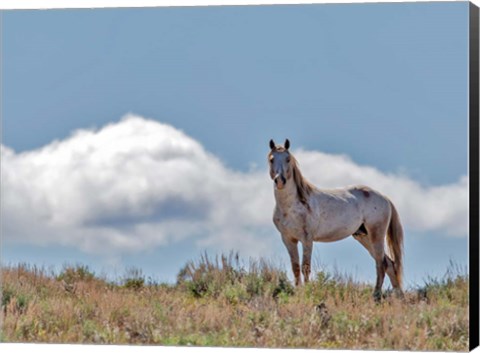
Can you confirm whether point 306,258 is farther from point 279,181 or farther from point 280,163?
point 280,163

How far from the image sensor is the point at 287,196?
1614 centimetres

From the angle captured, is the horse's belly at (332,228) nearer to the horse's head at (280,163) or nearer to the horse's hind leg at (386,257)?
the horse's hind leg at (386,257)

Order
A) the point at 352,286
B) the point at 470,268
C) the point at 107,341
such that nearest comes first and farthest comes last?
the point at 470,268 < the point at 107,341 < the point at 352,286

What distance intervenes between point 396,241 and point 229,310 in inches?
105

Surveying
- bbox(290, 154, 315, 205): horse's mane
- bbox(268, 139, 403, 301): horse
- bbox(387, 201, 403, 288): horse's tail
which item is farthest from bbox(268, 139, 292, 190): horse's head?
bbox(387, 201, 403, 288): horse's tail

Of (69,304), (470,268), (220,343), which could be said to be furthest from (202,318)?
(470,268)

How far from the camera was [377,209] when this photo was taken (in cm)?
1666

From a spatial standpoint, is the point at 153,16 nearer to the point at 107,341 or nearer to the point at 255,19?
the point at 255,19

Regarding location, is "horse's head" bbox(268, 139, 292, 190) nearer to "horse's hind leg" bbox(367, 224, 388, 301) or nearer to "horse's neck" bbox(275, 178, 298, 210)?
"horse's neck" bbox(275, 178, 298, 210)

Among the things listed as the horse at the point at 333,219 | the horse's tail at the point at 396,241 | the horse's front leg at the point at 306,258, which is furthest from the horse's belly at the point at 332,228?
the horse's tail at the point at 396,241

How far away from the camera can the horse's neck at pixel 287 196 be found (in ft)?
52.6

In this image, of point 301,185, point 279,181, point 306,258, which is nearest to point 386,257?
point 306,258

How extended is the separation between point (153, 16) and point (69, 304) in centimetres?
322

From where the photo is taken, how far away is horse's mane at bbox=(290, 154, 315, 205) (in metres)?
16.0
